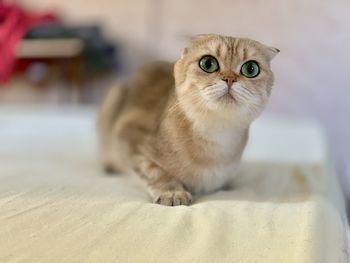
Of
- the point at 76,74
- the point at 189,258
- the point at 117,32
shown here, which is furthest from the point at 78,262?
the point at 117,32

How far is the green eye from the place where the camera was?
0.90 m

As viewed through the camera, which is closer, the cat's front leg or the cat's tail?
the cat's front leg

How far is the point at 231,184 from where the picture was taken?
113 cm

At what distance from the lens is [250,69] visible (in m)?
0.91

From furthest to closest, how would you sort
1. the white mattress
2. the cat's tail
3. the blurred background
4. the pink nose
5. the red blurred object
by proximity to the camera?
the red blurred object, the blurred background, the cat's tail, the pink nose, the white mattress

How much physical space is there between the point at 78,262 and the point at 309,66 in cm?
209

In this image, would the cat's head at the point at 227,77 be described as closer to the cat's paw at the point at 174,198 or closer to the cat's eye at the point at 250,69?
the cat's eye at the point at 250,69

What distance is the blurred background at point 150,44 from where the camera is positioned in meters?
2.31

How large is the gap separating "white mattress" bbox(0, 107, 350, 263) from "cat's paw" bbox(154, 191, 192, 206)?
30 millimetres

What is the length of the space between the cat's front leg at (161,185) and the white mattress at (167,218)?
3 centimetres

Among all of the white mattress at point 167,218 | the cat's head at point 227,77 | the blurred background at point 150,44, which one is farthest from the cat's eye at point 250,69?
the blurred background at point 150,44

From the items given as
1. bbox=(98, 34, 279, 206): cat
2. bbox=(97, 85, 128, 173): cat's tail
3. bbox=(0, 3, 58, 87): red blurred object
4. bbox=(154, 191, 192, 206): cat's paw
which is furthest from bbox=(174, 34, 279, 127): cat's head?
bbox=(0, 3, 58, 87): red blurred object

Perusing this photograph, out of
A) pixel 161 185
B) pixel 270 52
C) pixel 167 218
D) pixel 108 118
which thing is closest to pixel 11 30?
pixel 108 118

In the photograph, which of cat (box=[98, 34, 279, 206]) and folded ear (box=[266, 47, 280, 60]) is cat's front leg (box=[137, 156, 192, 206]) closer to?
cat (box=[98, 34, 279, 206])
